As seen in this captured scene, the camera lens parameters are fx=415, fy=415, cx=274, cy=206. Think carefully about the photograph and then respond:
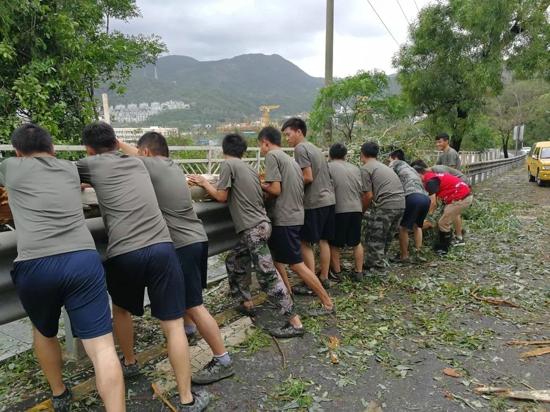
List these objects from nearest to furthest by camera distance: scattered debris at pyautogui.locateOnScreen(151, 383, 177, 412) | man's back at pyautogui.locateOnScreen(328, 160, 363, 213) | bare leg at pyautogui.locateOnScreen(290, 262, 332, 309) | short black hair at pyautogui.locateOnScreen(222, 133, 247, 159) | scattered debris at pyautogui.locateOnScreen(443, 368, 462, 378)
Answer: scattered debris at pyautogui.locateOnScreen(151, 383, 177, 412), scattered debris at pyautogui.locateOnScreen(443, 368, 462, 378), short black hair at pyautogui.locateOnScreen(222, 133, 247, 159), bare leg at pyautogui.locateOnScreen(290, 262, 332, 309), man's back at pyautogui.locateOnScreen(328, 160, 363, 213)

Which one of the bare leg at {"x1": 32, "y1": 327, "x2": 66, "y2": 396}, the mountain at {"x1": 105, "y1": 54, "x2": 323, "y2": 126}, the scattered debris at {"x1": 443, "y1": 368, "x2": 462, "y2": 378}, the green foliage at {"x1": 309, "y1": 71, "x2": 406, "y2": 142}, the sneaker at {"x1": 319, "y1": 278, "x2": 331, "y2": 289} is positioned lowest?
the scattered debris at {"x1": 443, "y1": 368, "x2": 462, "y2": 378}

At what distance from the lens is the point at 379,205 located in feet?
17.3

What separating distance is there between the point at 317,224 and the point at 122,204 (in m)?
2.37

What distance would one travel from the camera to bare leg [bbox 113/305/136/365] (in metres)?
2.81

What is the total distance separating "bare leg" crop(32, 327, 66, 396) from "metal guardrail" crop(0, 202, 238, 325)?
7.5 inches

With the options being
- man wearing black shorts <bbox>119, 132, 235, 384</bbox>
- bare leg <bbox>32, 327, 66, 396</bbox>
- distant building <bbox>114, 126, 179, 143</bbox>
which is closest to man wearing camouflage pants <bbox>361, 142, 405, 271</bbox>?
distant building <bbox>114, 126, 179, 143</bbox>

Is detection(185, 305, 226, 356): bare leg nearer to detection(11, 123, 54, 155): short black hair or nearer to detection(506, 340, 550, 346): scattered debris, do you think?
detection(11, 123, 54, 155): short black hair

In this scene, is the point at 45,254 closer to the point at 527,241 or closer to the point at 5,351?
the point at 5,351

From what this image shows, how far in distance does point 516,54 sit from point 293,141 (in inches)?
491

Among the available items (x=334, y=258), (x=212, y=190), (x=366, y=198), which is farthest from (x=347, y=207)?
(x=212, y=190)

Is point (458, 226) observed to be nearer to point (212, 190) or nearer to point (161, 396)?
point (212, 190)

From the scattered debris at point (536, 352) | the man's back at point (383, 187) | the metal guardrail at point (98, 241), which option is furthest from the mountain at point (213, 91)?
the scattered debris at point (536, 352)

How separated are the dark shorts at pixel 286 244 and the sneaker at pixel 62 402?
200 centimetres

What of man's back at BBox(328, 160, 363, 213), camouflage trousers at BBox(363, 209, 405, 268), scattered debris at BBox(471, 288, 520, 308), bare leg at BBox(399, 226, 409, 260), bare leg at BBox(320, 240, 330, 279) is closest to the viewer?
scattered debris at BBox(471, 288, 520, 308)
